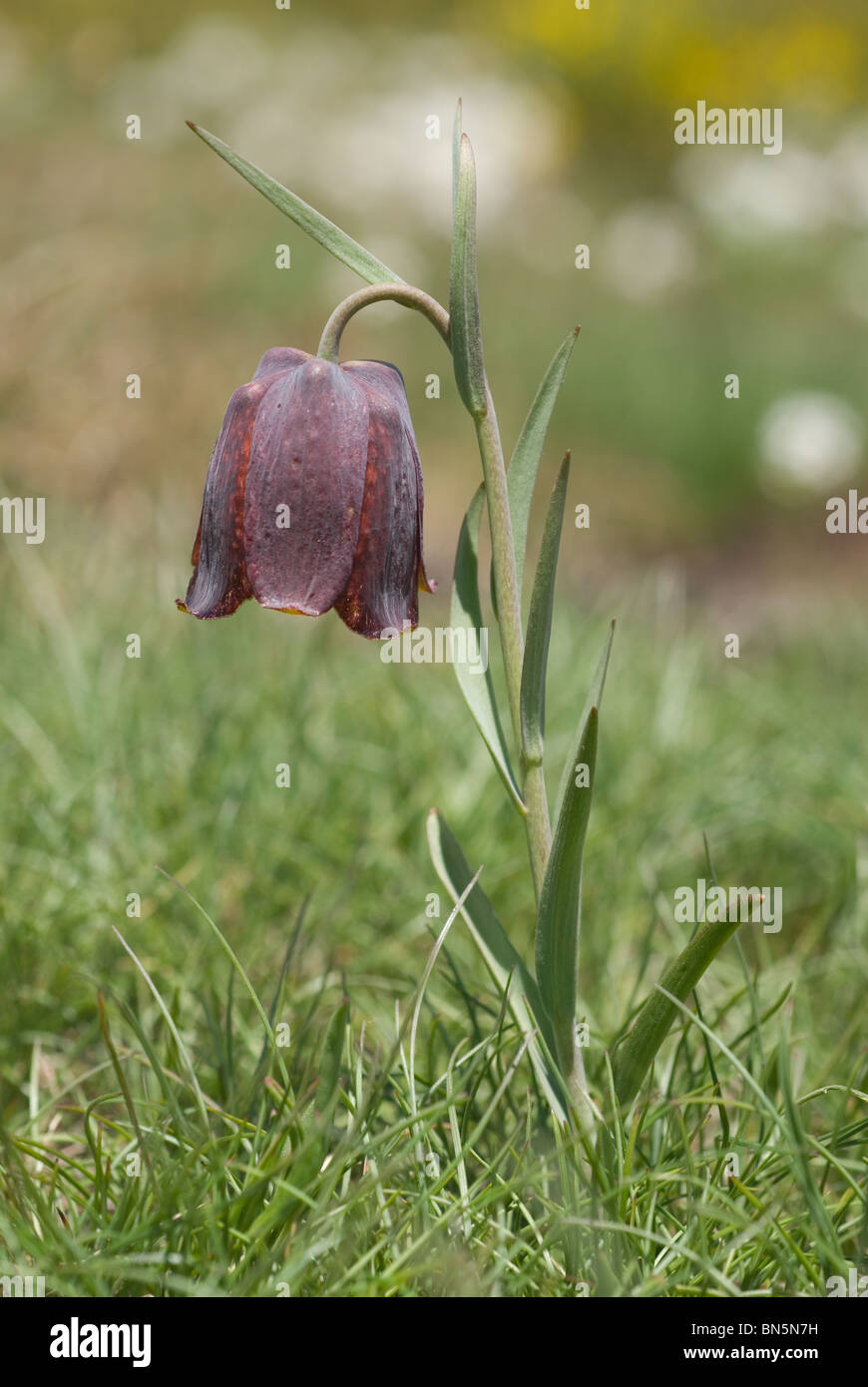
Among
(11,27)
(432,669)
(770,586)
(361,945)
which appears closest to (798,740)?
(432,669)

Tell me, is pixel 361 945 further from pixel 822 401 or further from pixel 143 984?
pixel 822 401

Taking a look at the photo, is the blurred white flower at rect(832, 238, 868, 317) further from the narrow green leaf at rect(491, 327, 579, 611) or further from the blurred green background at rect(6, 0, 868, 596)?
the narrow green leaf at rect(491, 327, 579, 611)

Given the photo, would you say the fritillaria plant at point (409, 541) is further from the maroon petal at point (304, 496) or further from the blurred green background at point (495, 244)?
the blurred green background at point (495, 244)

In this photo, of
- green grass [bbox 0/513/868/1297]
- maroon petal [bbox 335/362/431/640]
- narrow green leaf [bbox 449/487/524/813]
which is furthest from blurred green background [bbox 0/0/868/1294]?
maroon petal [bbox 335/362/431/640]

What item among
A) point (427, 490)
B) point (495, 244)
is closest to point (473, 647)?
point (427, 490)

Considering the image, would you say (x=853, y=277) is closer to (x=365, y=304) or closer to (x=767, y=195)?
(x=767, y=195)

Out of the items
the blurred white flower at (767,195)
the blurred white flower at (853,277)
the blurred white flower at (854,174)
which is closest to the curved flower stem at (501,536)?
the blurred white flower at (853,277)
